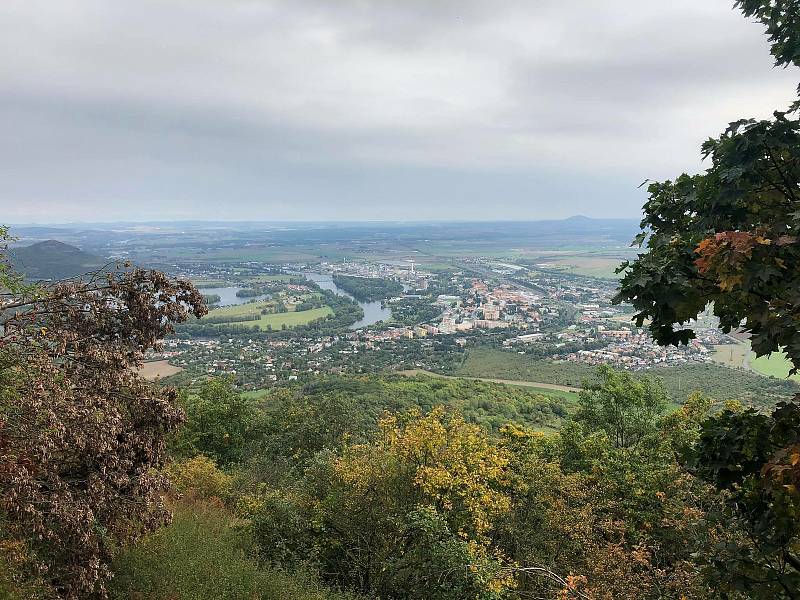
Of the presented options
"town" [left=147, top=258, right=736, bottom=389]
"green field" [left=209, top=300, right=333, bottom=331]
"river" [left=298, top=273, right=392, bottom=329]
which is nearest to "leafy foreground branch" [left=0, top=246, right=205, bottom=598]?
"town" [left=147, top=258, right=736, bottom=389]

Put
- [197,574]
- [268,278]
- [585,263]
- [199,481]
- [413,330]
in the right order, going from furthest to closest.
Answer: [585,263] < [268,278] < [413,330] < [199,481] < [197,574]

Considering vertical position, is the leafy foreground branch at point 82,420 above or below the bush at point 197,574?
above

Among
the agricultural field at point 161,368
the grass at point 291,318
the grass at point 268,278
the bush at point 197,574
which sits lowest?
the agricultural field at point 161,368

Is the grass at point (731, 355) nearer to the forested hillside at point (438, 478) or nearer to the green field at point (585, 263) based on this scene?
the forested hillside at point (438, 478)

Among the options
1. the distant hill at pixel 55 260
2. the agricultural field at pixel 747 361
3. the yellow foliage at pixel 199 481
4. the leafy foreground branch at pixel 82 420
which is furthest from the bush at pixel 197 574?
the distant hill at pixel 55 260

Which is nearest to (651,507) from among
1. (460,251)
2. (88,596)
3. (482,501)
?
(482,501)

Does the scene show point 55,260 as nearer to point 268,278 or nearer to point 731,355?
point 268,278

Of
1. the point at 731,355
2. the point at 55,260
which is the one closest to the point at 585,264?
the point at 731,355
